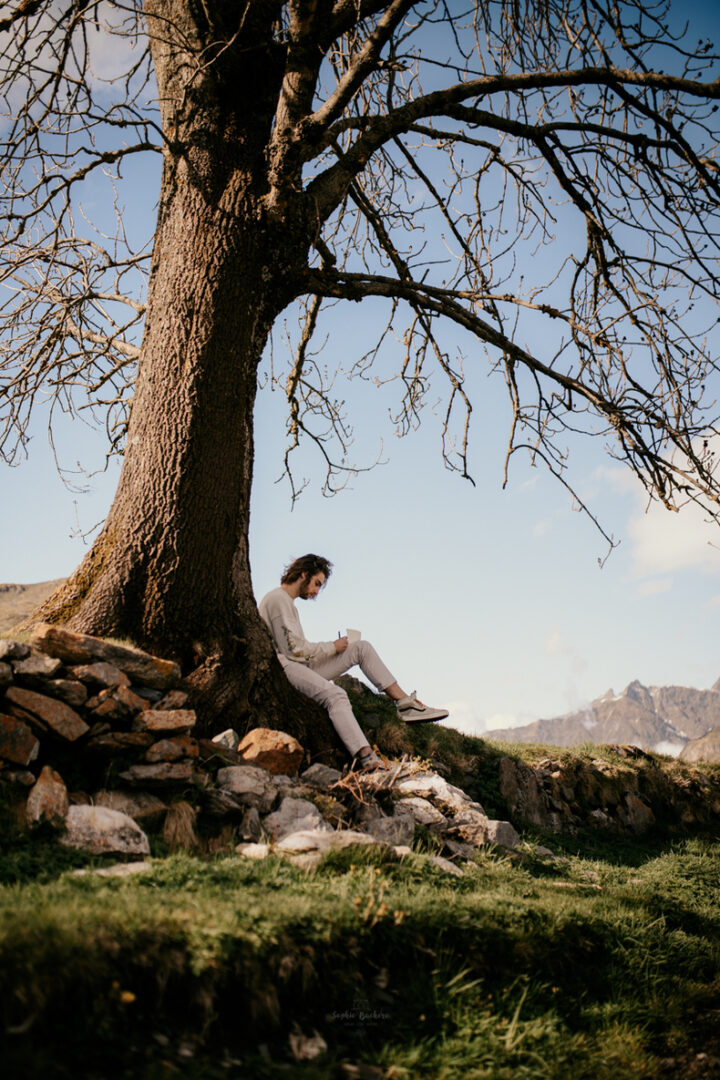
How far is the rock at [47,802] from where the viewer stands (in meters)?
3.78

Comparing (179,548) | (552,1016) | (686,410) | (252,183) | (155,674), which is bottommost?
(552,1016)

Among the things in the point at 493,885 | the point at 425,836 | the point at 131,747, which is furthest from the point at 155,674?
the point at 493,885

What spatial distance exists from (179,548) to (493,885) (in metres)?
3.13

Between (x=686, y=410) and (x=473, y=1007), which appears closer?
(x=473, y=1007)

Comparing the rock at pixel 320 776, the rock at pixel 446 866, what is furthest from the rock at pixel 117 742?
the rock at pixel 446 866

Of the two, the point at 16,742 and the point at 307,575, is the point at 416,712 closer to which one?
the point at 307,575

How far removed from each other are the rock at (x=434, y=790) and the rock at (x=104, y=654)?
205 cm

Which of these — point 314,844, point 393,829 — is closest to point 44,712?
point 314,844

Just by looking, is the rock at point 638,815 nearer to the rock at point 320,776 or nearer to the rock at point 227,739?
the rock at point 320,776

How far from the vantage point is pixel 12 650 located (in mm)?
4285

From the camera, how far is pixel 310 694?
6.43 meters

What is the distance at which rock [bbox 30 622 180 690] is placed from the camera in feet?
14.7

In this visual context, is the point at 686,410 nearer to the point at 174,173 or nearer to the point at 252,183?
the point at 252,183

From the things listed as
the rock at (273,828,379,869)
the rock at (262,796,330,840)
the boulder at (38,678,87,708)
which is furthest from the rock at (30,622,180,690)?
the rock at (273,828,379,869)
